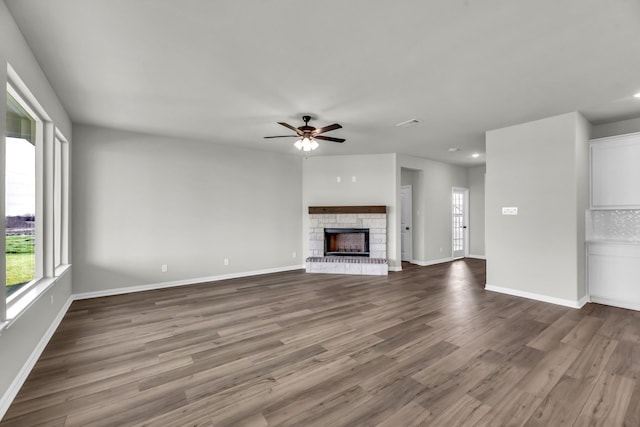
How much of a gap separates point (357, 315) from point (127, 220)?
13.1 feet

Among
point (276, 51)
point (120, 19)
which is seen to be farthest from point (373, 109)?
point (120, 19)

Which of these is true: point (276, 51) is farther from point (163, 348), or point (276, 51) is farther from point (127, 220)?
point (127, 220)

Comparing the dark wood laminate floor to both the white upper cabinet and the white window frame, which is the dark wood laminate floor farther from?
the white upper cabinet

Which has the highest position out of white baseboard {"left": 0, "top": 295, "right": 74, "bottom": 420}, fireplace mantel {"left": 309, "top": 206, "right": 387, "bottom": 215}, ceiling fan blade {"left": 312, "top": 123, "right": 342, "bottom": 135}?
ceiling fan blade {"left": 312, "top": 123, "right": 342, "bottom": 135}

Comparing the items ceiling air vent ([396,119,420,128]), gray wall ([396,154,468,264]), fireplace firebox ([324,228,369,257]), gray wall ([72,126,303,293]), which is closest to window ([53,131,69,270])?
gray wall ([72,126,303,293])

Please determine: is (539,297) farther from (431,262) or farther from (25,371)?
(25,371)

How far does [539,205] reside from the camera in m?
4.05

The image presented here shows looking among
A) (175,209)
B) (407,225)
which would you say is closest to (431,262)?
(407,225)

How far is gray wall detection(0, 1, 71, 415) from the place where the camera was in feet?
6.12

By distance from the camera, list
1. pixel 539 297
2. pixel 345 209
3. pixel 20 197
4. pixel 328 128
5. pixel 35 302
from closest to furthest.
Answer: pixel 35 302 → pixel 20 197 → pixel 328 128 → pixel 539 297 → pixel 345 209

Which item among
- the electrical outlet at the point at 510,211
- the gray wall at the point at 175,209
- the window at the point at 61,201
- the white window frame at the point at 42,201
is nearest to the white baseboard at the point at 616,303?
the electrical outlet at the point at 510,211

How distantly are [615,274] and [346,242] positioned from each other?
4325mm

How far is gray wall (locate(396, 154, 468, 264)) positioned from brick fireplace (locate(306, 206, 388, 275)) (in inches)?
53.5

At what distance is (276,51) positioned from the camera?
93.9 inches
